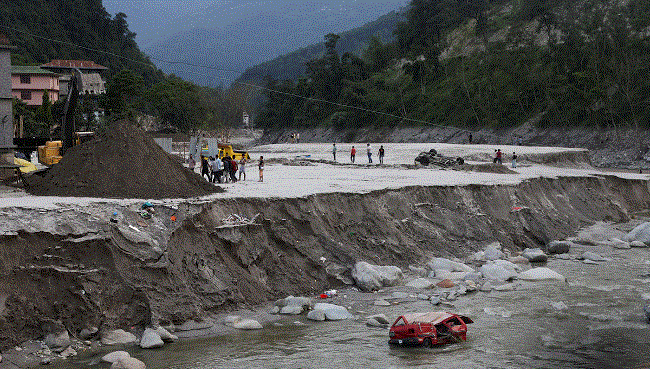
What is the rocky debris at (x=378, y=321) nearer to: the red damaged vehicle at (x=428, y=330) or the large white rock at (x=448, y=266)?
the red damaged vehicle at (x=428, y=330)

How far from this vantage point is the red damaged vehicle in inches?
688

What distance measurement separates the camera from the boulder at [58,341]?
16906 millimetres

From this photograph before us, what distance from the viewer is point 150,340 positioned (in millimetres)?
17375

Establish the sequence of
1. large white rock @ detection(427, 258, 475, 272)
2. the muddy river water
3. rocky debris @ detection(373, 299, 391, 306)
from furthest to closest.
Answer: large white rock @ detection(427, 258, 475, 272) < rocky debris @ detection(373, 299, 391, 306) < the muddy river water

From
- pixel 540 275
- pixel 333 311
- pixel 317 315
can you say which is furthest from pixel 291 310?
pixel 540 275

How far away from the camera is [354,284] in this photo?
78.2ft

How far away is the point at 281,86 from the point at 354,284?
112 metres

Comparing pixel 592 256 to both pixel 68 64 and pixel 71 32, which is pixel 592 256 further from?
pixel 71 32

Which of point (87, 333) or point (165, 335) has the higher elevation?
point (87, 333)

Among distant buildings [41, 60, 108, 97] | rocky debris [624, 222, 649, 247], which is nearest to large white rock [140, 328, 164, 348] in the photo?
rocky debris [624, 222, 649, 247]

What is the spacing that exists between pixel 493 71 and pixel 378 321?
81340 millimetres

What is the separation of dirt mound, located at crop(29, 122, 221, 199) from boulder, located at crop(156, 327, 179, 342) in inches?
243

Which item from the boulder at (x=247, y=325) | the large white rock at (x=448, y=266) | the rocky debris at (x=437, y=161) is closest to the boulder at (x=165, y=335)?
the boulder at (x=247, y=325)

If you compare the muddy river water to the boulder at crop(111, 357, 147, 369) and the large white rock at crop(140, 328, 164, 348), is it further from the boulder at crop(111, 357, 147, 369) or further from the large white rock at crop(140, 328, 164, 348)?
the boulder at crop(111, 357, 147, 369)
